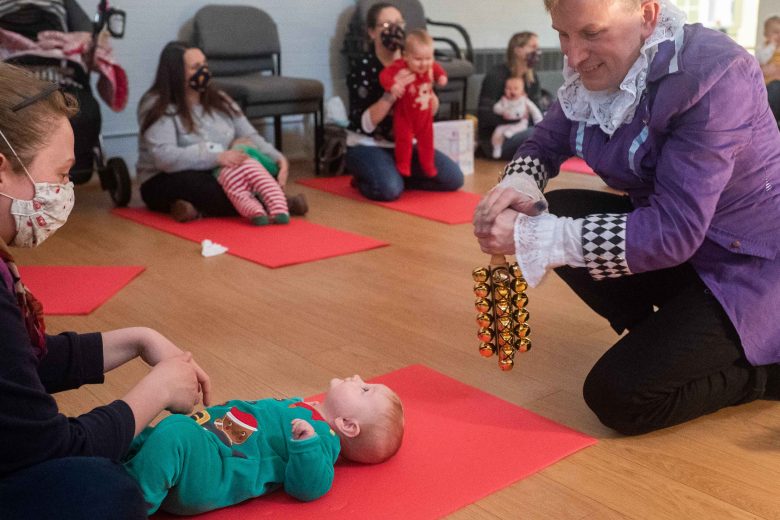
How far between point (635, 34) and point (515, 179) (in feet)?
1.24

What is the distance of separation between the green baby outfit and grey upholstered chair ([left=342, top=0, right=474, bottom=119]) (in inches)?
151

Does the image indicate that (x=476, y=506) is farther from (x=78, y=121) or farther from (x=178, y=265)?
(x=78, y=121)

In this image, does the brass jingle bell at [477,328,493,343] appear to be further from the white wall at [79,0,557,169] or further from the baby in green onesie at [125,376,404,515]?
the white wall at [79,0,557,169]

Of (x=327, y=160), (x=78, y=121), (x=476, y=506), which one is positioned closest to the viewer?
(x=476, y=506)

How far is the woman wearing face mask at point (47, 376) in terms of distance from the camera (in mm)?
1110

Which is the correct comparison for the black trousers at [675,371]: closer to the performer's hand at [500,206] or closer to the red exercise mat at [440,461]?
the red exercise mat at [440,461]

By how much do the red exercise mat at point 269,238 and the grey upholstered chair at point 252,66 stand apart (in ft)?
3.25

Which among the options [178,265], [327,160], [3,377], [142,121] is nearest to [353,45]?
[327,160]

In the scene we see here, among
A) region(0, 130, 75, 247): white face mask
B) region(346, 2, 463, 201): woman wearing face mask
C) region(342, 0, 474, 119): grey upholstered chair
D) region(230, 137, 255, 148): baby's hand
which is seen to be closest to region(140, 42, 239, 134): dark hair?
region(230, 137, 255, 148): baby's hand

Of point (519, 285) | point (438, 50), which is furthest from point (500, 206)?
point (438, 50)

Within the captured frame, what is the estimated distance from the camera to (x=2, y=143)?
120cm

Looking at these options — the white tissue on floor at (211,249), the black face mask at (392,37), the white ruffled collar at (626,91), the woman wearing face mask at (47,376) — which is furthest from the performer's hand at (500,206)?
the black face mask at (392,37)

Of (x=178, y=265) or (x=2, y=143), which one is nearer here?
(x=2, y=143)

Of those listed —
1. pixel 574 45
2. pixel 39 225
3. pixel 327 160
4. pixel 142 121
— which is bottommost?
pixel 327 160
